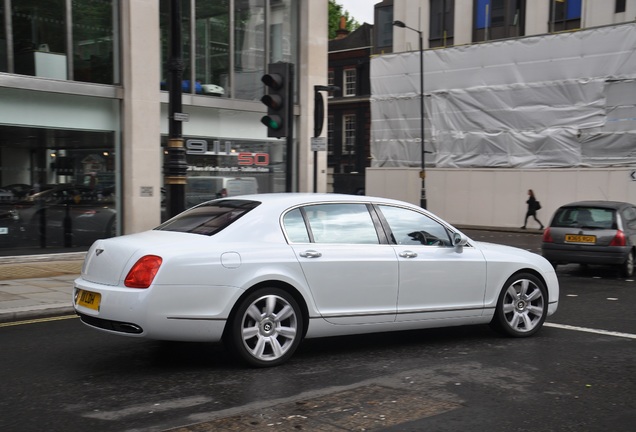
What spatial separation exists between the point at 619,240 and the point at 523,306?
7133mm

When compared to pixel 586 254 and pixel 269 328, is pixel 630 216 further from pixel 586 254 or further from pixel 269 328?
pixel 269 328

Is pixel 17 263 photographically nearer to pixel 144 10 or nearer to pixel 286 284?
pixel 144 10

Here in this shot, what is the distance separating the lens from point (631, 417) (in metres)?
4.76

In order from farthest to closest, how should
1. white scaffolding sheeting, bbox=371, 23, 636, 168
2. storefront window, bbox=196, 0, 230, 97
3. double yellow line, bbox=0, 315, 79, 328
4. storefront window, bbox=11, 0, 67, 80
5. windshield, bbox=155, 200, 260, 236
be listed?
white scaffolding sheeting, bbox=371, 23, 636, 168 → storefront window, bbox=196, 0, 230, 97 → storefront window, bbox=11, 0, 67, 80 → double yellow line, bbox=0, 315, 79, 328 → windshield, bbox=155, 200, 260, 236

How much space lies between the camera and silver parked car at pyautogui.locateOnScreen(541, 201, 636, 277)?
13.6 m

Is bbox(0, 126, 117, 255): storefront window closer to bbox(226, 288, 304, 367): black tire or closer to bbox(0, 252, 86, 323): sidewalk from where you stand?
bbox(0, 252, 86, 323): sidewalk

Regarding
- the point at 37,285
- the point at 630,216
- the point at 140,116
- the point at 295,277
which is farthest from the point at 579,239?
the point at 37,285

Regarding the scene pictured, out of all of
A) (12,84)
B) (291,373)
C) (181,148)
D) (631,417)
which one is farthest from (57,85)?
(631,417)

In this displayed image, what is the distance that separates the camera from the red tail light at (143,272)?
5555 millimetres

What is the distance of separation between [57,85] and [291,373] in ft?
36.6

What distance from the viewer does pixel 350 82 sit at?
58938 mm

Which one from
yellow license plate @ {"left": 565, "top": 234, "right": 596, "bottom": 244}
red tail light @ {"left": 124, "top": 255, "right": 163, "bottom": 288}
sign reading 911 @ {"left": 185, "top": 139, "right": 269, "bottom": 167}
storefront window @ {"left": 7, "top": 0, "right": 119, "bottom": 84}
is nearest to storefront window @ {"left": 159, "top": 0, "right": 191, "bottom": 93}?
storefront window @ {"left": 7, "top": 0, "right": 119, "bottom": 84}

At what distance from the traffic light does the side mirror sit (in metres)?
3.66

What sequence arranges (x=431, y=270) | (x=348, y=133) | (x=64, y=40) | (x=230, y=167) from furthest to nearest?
(x=348, y=133) < (x=230, y=167) < (x=64, y=40) < (x=431, y=270)
